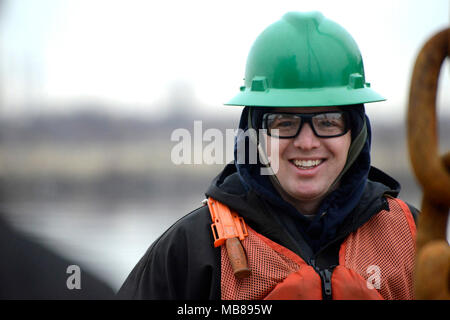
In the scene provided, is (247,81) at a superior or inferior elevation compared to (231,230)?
superior

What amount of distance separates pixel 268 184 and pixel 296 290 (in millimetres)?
530

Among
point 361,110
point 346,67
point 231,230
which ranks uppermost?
point 346,67

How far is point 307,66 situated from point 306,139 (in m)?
0.33

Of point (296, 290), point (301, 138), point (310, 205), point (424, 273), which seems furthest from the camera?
point (310, 205)

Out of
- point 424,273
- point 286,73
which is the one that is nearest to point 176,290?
point 286,73

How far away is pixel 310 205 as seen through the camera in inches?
114

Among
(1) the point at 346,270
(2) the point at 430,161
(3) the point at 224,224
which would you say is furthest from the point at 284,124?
(2) the point at 430,161

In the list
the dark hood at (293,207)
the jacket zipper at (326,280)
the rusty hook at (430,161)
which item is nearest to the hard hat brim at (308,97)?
the dark hood at (293,207)

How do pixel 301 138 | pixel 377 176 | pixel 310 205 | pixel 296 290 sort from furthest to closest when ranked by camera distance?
pixel 377 176
pixel 310 205
pixel 301 138
pixel 296 290

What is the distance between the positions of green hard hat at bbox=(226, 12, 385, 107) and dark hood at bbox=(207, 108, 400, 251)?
0.72ft

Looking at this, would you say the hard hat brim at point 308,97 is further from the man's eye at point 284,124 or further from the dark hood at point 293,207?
the dark hood at point 293,207

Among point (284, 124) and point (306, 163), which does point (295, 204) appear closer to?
point (306, 163)

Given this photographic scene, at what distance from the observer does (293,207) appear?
283 cm

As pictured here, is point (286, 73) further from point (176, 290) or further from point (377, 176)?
point (176, 290)
